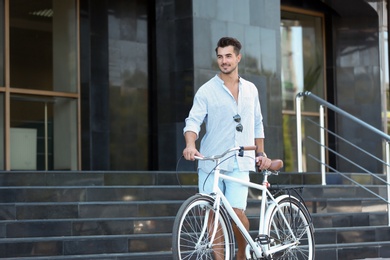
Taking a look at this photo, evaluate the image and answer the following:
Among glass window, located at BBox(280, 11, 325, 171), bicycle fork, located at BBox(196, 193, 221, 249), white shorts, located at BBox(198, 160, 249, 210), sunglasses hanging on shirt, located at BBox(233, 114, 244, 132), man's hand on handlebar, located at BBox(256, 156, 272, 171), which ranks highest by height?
glass window, located at BBox(280, 11, 325, 171)

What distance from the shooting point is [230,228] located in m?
5.98

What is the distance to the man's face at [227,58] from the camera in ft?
20.7

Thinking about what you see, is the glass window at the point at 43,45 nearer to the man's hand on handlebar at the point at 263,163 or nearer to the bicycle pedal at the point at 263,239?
the man's hand on handlebar at the point at 263,163

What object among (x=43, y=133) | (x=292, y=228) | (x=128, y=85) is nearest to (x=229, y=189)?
(x=292, y=228)

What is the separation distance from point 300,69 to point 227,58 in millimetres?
13002

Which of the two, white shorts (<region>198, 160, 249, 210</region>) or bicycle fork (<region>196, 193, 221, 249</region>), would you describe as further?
white shorts (<region>198, 160, 249, 210</region>)

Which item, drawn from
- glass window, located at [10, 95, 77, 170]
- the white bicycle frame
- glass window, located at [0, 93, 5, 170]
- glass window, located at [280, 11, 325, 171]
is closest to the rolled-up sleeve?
the white bicycle frame

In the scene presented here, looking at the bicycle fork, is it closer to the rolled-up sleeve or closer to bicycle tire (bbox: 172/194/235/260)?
bicycle tire (bbox: 172/194/235/260)

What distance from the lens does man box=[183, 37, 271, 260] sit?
248 inches

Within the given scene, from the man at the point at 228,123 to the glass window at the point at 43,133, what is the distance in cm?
852

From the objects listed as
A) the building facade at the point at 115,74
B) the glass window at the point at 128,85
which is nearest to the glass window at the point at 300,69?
the building facade at the point at 115,74

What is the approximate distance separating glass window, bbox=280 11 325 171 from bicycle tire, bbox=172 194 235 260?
12366 mm

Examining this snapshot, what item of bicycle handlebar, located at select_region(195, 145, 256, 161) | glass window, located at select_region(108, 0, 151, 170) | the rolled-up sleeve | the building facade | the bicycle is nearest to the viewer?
the bicycle

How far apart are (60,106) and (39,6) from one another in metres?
1.89
